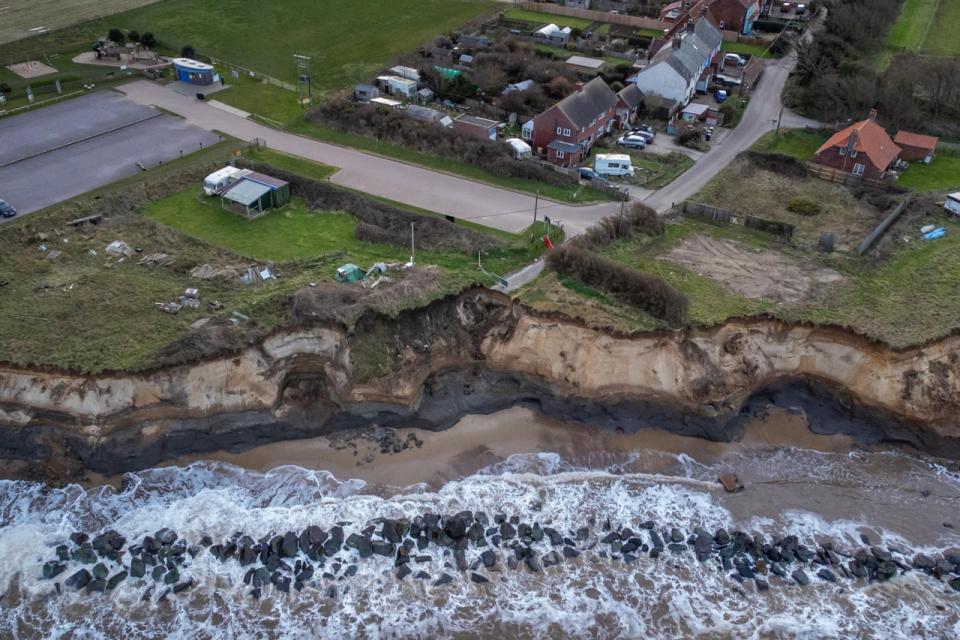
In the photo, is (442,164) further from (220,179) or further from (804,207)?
(804,207)

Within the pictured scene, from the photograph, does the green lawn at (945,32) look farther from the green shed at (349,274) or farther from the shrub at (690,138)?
the green shed at (349,274)

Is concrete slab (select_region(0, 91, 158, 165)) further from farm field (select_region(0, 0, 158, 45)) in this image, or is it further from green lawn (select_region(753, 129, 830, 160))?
green lawn (select_region(753, 129, 830, 160))

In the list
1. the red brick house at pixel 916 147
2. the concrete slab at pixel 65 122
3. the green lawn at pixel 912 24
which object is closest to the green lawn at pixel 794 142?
the red brick house at pixel 916 147

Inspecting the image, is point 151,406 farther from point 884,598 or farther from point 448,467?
point 884,598

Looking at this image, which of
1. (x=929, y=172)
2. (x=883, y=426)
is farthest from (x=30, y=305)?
(x=929, y=172)

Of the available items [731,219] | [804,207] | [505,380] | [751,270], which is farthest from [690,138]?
[505,380]
